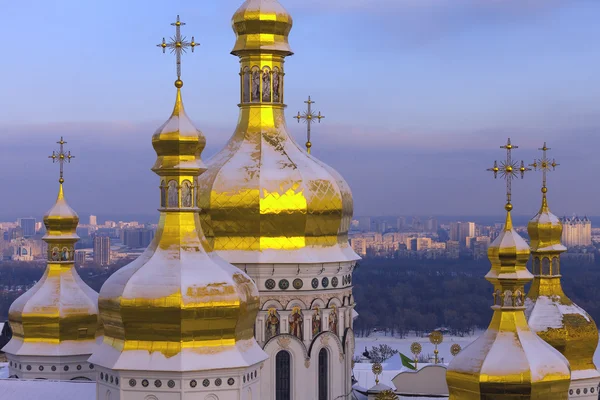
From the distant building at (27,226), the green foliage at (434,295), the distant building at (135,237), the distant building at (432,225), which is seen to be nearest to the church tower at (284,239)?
the distant building at (135,237)

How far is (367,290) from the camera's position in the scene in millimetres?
76188

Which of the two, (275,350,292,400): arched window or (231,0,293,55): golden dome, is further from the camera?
(231,0,293,55): golden dome

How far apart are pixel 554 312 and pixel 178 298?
7.07 metres

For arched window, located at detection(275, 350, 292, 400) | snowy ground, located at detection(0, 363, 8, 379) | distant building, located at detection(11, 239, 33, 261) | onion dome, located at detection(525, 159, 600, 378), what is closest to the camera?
arched window, located at detection(275, 350, 292, 400)

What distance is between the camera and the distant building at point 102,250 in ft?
179

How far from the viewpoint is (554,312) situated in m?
21.6

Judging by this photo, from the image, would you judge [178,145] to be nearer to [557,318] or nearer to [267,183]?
[267,183]

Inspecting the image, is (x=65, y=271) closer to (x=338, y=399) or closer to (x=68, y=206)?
Result: (x=68, y=206)

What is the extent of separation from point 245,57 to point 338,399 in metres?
4.96

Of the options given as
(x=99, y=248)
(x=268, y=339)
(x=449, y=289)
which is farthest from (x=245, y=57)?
(x=449, y=289)

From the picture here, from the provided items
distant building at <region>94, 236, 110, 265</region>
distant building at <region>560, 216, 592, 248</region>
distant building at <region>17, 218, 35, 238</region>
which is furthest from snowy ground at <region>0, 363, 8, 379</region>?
distant building at <region>17, 218, 35, 238</region>

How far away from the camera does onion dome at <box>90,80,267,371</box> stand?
16578 mm

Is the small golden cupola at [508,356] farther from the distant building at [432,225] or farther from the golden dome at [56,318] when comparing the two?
the distant building at [432,225]

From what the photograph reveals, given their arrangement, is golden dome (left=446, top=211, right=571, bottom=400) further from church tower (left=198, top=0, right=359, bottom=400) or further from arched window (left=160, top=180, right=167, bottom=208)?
arched window (left=160, top=180, right=167, bottom=208)
